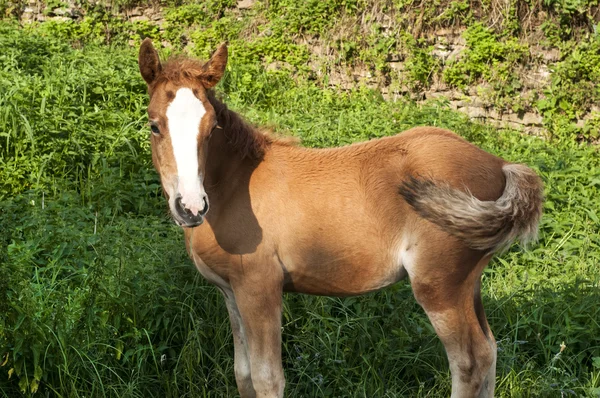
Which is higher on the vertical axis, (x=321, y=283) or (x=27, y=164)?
(x=321, y=283)

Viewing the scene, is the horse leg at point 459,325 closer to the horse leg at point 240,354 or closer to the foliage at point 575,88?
the horse leg at point 240,354

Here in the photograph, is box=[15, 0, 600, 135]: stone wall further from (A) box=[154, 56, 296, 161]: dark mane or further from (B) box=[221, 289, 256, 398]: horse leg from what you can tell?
(B) box=[221, 289, 256, 398]: horse leg

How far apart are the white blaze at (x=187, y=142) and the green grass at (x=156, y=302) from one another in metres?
1.27

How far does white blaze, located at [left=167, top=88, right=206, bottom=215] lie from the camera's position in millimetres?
3461

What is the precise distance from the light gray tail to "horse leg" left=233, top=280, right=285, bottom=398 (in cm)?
87

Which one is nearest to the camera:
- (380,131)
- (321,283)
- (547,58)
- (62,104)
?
(321,283)

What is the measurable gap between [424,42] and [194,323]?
22.7 feet

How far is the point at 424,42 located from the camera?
10.4 m

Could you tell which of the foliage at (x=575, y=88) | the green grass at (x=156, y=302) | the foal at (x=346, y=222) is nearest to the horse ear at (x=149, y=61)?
the foal at (x=346, y=222)

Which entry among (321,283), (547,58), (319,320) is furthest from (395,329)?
(547,58)

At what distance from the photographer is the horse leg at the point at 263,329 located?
3.82 meters

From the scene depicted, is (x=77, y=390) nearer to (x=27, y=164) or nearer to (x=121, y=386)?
(x=121, y=386)

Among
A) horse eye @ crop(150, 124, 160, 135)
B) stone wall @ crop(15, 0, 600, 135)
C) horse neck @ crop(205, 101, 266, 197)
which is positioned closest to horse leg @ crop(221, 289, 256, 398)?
horse neck @ crop(205, 101, 266, 197)

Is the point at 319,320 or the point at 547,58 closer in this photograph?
the point at 319,320
